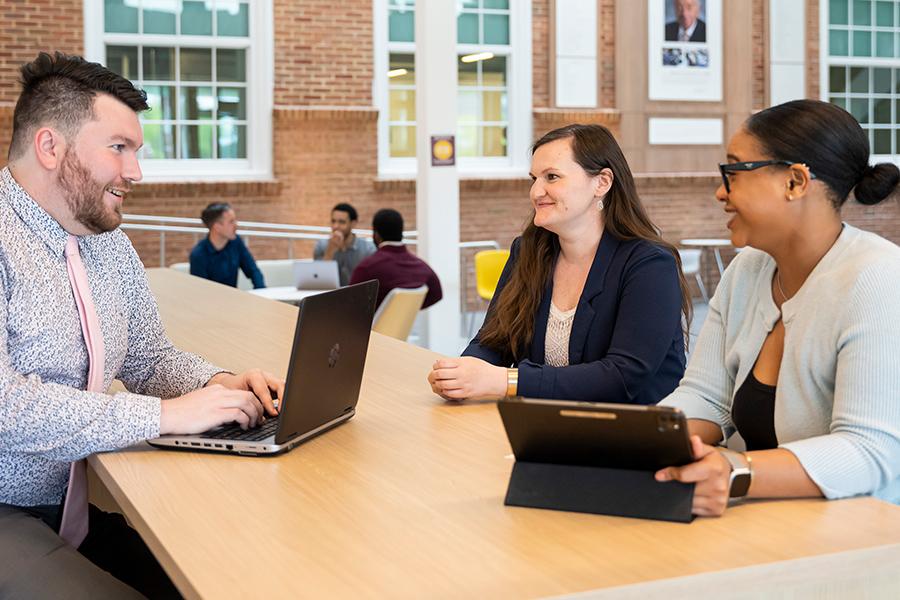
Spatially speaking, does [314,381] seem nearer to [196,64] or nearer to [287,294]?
[287,294]

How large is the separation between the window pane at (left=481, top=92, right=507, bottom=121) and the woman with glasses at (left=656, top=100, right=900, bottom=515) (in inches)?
380

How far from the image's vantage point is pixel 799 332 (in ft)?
6.39

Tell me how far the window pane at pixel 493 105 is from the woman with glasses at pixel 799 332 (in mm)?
9646

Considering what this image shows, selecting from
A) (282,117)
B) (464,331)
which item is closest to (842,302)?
(464,331)

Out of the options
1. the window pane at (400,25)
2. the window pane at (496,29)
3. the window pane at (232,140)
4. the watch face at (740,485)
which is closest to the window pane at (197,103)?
the window pane at (232,140)

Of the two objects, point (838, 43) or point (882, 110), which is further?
point (882, 110)

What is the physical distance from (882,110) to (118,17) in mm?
8989

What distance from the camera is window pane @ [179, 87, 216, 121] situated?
34.5 ft

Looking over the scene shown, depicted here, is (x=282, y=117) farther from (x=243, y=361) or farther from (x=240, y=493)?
(x=240, y=493)

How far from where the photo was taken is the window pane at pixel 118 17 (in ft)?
33.3

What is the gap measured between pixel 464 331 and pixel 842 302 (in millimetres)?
8321

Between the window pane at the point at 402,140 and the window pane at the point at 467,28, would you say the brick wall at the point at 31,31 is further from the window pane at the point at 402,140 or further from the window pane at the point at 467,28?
the window pane at the point at 467,28

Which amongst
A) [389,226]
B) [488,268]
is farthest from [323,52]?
[389,226]

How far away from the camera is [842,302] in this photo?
1.86 meters
